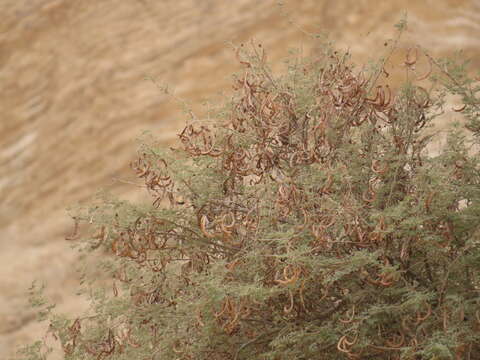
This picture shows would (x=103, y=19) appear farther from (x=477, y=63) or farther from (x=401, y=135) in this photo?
(x=401, y=135)

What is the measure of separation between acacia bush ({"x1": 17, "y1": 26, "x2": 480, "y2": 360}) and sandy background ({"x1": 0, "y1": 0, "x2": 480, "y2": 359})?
8.92 feet

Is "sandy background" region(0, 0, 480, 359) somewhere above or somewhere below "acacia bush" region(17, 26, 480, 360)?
below

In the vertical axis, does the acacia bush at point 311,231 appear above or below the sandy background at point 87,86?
above

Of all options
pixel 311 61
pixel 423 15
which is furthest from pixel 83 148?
pixel 311 61

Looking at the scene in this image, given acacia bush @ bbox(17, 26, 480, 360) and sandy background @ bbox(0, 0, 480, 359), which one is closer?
acacia bush @ bbox(17, 26, 480, 360)

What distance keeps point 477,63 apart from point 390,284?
290 centimetres

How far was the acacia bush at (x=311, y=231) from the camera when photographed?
6.50ft

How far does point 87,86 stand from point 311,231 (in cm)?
374

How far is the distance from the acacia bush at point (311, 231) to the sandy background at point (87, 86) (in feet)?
8.92

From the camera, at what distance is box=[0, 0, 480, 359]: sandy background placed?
5133 mm

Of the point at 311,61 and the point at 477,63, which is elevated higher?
the point at 311,61

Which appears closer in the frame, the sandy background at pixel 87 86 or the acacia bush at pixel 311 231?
the acacia bush at pixel 311 231

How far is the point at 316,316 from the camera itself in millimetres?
2141

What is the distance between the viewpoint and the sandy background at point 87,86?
513 cm
